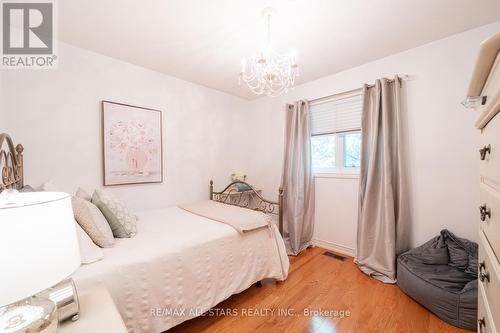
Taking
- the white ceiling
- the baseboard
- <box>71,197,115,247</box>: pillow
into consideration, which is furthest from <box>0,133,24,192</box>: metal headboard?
the baseboard

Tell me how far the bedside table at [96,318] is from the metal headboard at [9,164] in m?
0.71

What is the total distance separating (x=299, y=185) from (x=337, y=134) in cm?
90

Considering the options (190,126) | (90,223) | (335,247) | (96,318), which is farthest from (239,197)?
(96,318)

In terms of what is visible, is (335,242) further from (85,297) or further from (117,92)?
(117,92)

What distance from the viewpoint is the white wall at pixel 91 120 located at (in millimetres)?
1970

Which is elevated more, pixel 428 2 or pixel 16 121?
pixel 428 2

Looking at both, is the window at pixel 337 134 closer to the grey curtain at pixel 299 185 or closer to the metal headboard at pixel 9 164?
the grey curtain at pixel 299 185

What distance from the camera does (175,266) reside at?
1443mm

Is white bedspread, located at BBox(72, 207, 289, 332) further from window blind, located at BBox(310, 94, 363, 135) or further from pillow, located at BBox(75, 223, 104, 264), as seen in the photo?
window blind, located at BBox(310, 94, 363, 135)

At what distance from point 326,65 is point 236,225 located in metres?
2.25

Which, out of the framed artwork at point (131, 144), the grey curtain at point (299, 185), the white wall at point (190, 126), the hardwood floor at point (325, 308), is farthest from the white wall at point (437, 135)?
the framed artwork at point (131, 144)

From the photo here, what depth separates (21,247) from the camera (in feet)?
1.69

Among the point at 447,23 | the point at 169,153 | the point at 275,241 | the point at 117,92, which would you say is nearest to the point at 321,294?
the point at 275,241

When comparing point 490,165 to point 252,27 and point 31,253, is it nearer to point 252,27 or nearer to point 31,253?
point 31,253
